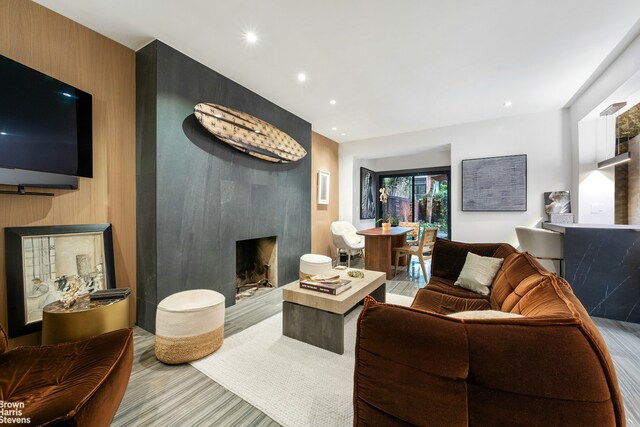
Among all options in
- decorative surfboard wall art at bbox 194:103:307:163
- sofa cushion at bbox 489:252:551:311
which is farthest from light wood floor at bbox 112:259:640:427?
decorative surfboard wall art at bbox 194:103:307:163

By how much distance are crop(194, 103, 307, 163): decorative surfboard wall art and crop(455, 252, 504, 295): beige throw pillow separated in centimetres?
277

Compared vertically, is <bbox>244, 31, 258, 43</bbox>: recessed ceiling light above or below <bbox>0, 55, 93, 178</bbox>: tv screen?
above

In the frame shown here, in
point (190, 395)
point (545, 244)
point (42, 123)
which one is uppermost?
point (42, 123)

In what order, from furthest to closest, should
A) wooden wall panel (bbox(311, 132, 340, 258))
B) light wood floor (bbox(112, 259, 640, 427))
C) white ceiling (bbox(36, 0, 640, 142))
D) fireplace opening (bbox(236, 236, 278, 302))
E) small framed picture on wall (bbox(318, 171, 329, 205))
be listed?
small framed picture on wall (bbox(318, 171, 329, 205)) < wooden wall panel (bbox(311, 132, 340, 258)) < fireplace opening (bbox(236, 236, 278, 302)) < white ceiling (bbox(36, 0, 640, 142)) < light wood floor (bbox(112, 259, 640, 427))

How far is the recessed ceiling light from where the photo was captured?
91.9 inches

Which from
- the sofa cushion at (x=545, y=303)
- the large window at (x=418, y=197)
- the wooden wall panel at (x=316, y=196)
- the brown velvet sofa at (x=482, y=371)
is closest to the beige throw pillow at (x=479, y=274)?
the sofa cushion at (x=545, y=303)

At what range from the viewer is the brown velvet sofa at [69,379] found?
36.9 inches

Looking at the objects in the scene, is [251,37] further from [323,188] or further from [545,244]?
[545,244]

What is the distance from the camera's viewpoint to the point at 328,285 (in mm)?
2252

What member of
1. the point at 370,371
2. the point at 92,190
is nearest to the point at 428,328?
the point at 370,371

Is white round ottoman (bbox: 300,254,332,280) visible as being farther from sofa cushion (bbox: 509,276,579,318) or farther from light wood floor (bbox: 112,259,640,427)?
sofa cushion (bbox: 509,276,579,318)

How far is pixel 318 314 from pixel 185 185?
6.16 feet

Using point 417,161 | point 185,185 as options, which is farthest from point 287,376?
point 417,161

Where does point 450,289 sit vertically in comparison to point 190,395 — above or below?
above
